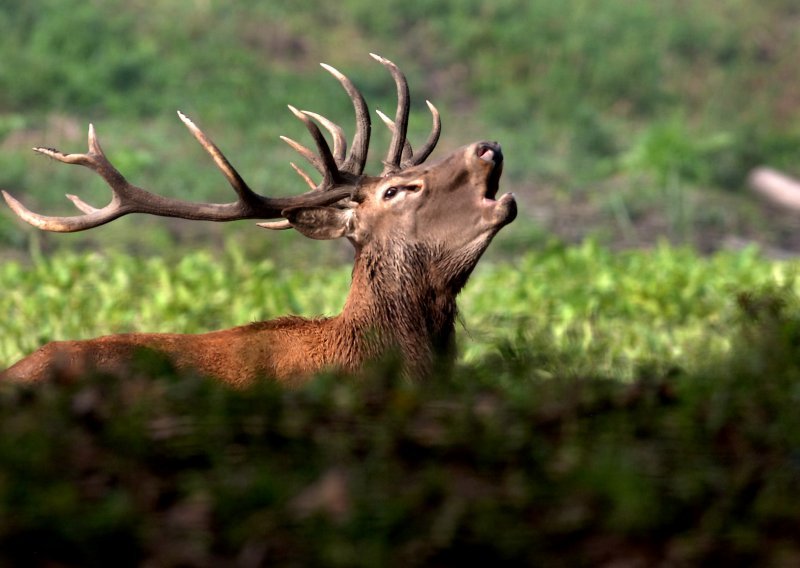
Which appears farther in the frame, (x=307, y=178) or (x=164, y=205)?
(x=307, y=178)

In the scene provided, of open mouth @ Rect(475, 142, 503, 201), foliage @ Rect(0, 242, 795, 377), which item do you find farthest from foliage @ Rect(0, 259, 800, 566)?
foliage @ Rect(0, 242, 795, 377)

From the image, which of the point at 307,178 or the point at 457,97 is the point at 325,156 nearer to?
the point at 307,178

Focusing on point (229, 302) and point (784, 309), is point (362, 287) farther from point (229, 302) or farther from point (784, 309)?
point (229, 302)

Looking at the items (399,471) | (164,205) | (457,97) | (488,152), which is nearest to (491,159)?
(488,152)

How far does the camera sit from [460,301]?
999cm

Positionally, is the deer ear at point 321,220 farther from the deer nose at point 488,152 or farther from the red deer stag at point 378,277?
the deer nose at point 488,152

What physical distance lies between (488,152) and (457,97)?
14741mm

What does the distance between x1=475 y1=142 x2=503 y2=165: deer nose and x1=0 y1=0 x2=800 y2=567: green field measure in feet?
2.52

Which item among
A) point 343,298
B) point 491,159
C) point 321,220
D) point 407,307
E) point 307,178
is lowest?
point 343,298

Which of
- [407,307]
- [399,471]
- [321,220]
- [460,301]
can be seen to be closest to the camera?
[399,471]

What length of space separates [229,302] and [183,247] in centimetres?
467

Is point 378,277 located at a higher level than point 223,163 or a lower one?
lower

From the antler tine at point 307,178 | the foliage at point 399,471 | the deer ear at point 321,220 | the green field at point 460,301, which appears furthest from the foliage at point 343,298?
the foliage at point 399,471

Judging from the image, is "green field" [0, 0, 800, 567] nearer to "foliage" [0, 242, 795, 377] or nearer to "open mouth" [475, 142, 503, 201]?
"foliage" [0, 242, 795, 377]
